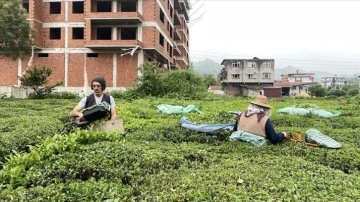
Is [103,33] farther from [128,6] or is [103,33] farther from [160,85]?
[160,85]

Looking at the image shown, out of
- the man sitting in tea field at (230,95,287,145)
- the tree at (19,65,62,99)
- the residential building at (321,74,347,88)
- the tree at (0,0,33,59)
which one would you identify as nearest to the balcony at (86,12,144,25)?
the tree at (0,0,33,59)

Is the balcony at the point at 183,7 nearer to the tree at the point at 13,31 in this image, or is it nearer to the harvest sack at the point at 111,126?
the tree at the point at 13,31

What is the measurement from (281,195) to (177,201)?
108cm

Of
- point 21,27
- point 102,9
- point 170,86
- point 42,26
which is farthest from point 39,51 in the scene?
point 170,86

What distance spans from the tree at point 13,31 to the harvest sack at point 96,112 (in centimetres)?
2058

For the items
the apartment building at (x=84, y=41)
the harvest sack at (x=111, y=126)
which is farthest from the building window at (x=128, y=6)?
the harvest sack at (x=111, y=126)

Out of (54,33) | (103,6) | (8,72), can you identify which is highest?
(103,6)

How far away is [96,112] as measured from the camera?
7.57 m

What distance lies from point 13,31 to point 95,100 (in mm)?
20954

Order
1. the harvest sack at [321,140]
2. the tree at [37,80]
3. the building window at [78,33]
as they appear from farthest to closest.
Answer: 1. the building window at [78,33]
2. the tree at [37,80]
3. the harvest sack at [321,140]

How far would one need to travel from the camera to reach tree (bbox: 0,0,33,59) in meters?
25.5

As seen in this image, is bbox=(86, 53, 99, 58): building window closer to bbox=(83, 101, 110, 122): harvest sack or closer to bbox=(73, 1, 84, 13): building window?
bbox=(73, 1, 84, 13): building window

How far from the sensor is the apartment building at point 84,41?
35.3 meters

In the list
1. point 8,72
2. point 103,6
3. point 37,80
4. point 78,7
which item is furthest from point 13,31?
point 103,6
